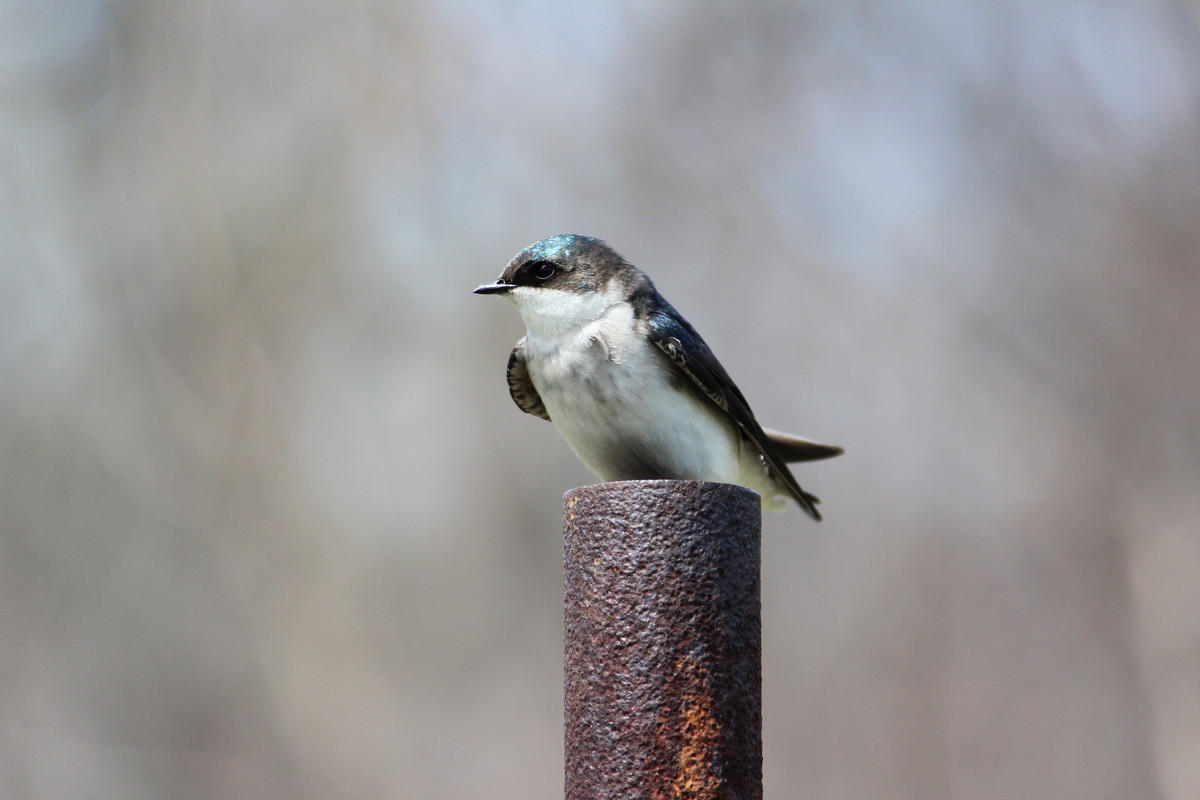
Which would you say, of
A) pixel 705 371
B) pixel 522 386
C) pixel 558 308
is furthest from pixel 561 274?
pixel 705 371

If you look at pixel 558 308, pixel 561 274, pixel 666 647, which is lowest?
pixel 666 647

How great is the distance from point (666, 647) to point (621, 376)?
1097 millimetres

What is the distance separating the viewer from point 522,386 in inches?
106

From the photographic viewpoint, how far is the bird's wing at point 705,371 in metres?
2.43

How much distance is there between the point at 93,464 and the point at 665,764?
8327 millimetres

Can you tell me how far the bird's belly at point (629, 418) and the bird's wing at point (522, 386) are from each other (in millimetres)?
156

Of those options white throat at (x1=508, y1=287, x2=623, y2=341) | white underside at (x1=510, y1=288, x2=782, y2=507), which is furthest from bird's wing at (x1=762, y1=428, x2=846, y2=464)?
white throat at (x1=508, y1=287, x2=623, y2=341)

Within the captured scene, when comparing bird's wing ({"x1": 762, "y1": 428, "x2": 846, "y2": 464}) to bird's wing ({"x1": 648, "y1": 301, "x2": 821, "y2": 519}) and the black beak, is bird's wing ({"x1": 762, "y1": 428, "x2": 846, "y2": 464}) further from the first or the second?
the black beak

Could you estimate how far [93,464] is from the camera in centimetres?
839

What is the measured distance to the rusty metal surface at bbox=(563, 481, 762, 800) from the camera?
4.33 feet

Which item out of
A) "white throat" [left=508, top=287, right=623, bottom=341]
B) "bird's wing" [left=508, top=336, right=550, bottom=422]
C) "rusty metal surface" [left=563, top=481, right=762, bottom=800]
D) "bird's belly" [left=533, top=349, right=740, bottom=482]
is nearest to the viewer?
"rusty metal surface" [left=563, top=481, right=762, bottom=800]

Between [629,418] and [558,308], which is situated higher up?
[558,308]

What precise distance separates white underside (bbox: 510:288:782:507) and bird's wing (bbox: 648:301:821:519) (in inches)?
1.4

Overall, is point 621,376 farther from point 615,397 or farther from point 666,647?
point 666,647
